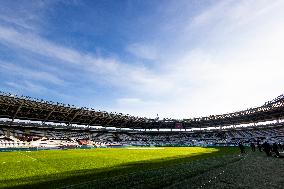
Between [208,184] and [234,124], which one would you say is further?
[234,124]

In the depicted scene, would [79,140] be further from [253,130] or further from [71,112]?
[253,130]

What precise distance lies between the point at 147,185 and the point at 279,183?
5.45 m

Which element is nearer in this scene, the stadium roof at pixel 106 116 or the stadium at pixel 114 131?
the stadium at pixel 114 131

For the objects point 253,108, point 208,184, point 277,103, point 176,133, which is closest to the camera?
point 208,184

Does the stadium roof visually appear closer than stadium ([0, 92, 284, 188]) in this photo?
No

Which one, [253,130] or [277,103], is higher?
[277,103]

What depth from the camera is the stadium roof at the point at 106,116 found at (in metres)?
58.5

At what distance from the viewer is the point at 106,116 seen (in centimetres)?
7969

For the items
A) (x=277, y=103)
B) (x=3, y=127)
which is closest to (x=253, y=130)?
(x=277, y=103)

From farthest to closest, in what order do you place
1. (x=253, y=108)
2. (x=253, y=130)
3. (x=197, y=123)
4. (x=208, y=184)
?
(x=197, y=123)
(x=253, y=130)
(x=253, y=108)
(x=208, y=184)

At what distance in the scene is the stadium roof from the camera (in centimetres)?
5850

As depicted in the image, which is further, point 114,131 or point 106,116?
point 114,131

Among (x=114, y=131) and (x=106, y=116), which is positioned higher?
(x=106, y=116)

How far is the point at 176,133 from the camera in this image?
4218 inches
